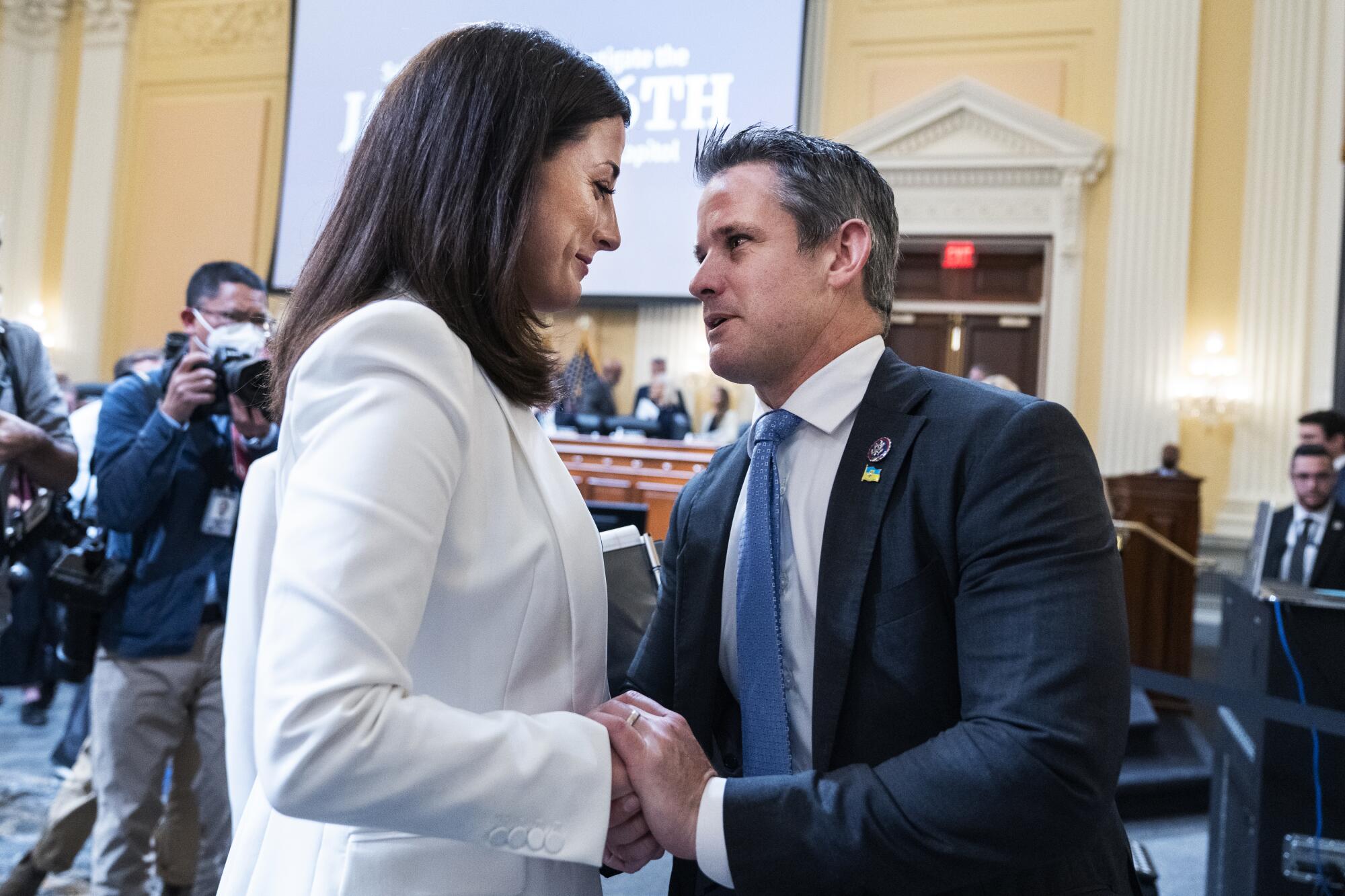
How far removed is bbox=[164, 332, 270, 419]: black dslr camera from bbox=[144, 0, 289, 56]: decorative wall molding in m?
10.5

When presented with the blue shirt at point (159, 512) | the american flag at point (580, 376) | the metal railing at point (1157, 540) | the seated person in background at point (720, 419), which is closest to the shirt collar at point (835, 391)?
the blue shirt at point (159, 512)

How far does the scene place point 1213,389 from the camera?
862 centimetres

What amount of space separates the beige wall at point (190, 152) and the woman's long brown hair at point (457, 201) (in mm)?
11490

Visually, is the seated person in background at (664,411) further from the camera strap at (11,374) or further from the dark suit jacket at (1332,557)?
the camera strap at (11,374)

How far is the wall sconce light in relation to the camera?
28.1ft

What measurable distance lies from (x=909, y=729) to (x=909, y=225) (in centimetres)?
857

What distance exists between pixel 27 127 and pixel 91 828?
12148 millimetres

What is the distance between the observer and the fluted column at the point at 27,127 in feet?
40.6

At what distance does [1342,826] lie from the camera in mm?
2473

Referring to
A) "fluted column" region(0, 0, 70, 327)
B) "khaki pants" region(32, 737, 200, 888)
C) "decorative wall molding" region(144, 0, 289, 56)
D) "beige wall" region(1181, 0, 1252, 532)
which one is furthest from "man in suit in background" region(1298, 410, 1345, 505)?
"fluted column" region(0, 0, 70, 327)

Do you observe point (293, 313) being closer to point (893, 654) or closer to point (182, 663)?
point (893, 654)

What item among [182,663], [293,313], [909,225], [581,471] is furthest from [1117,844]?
[909,225]

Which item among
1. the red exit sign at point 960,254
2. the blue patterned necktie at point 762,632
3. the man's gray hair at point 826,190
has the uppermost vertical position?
the red exit sign at point 960,254

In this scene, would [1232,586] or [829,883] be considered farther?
[1232,586]
